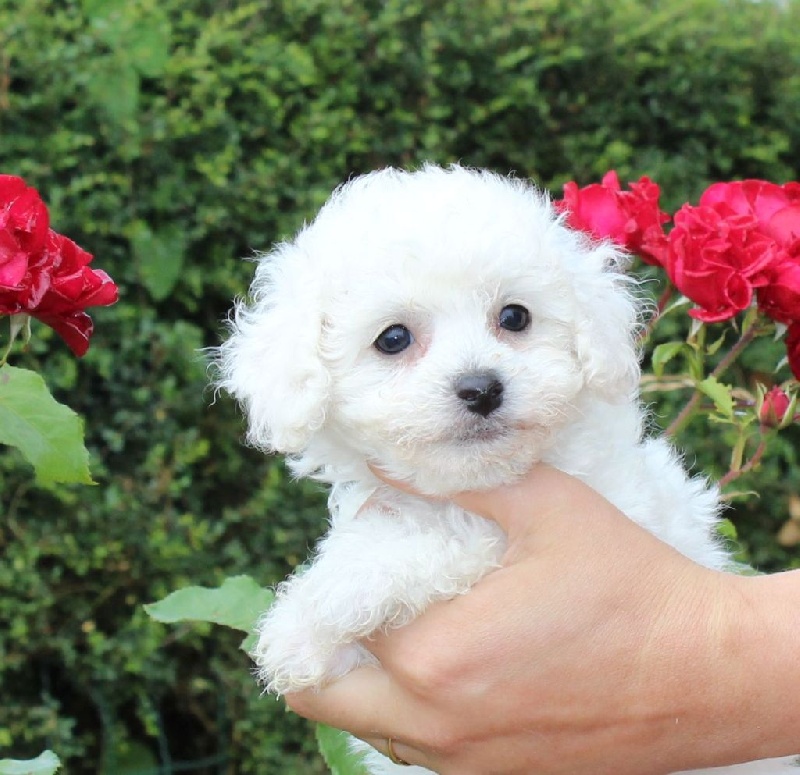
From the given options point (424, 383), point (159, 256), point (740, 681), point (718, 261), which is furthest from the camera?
point (159, 256)

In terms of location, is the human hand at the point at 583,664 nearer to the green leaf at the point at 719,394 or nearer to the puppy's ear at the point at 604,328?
the puppy's ear at the point at 604,328

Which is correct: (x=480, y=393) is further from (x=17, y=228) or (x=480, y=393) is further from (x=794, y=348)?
(x=17, y=228)

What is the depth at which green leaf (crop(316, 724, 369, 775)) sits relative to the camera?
7.77ft

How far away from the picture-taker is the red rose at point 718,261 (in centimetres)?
222

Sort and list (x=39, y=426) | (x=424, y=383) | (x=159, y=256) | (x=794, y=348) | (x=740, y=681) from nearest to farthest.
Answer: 1. (x=740, y=681)
2. (x=39, y=426)
3. (x=424, y=383)
4. (x=794, y=348)
5. (x=159, y=256)

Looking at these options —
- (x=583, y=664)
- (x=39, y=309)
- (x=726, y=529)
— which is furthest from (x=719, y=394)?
(x=39, y=309)

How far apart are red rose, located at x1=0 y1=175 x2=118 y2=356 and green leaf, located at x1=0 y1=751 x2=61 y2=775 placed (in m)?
0.75

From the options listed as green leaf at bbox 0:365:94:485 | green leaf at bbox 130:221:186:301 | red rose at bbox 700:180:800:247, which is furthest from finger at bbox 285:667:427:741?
green leaf at bbox 130:221:186:301

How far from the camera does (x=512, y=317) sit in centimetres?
226

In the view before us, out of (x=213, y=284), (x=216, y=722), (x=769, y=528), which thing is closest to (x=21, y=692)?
(x=216, y=722)

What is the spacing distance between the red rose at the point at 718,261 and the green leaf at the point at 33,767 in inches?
62.3

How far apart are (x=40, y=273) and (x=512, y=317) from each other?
974mm

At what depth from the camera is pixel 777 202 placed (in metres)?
2.42

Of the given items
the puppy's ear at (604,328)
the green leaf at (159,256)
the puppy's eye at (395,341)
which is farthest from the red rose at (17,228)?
the green leaf at (159,256)
